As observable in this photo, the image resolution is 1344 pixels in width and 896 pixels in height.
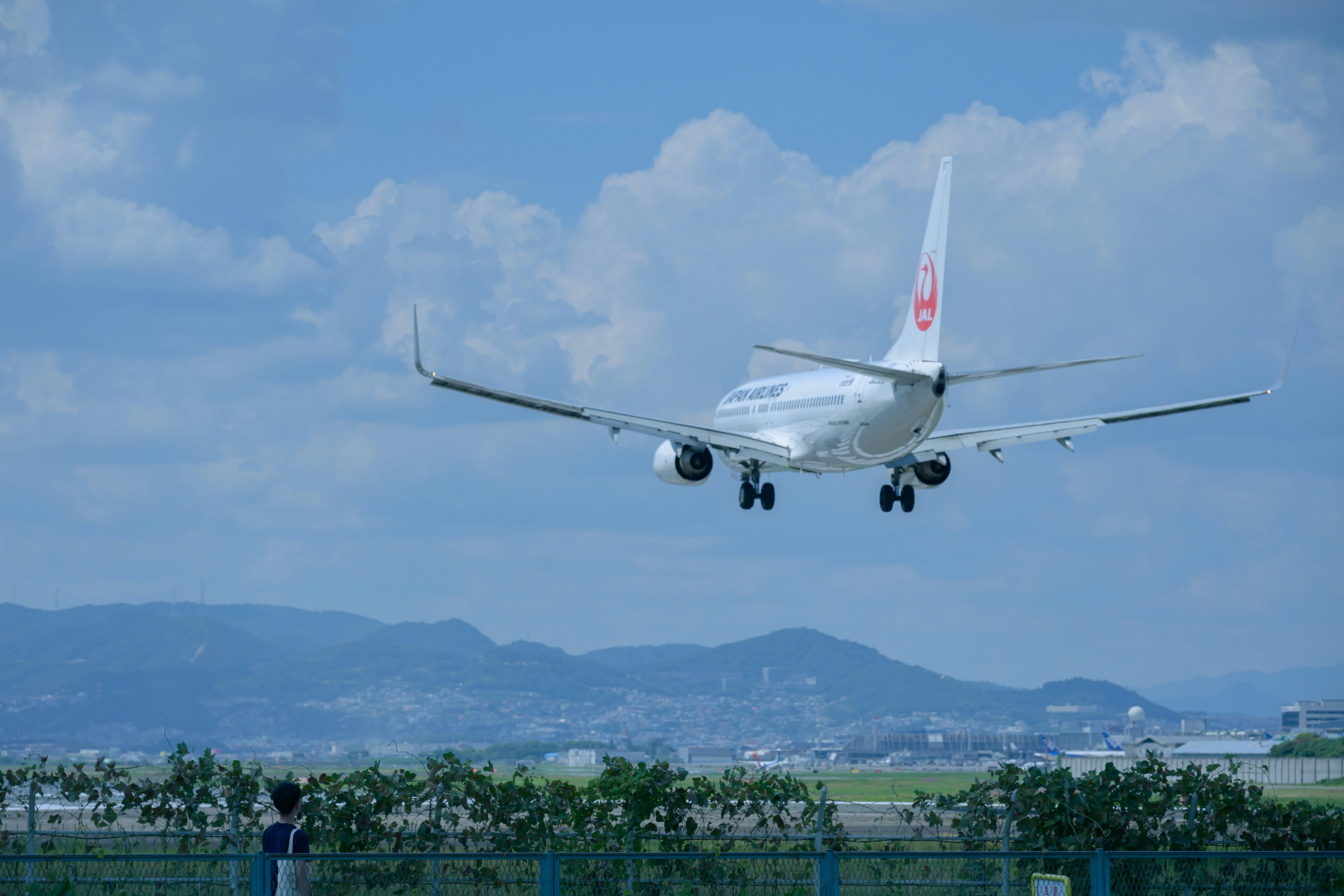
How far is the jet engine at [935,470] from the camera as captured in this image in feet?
174

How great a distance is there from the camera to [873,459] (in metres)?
50.5

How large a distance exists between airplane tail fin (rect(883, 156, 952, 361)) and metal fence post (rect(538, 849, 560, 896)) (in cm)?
3559

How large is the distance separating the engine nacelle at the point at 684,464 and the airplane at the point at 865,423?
0.04 metres

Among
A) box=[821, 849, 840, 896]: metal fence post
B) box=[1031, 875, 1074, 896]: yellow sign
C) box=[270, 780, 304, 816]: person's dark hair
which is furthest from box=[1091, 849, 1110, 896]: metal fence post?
box=[270, 780, 304, 816]: person's dark hair

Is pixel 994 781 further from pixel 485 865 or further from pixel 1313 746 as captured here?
pixel 1313 746

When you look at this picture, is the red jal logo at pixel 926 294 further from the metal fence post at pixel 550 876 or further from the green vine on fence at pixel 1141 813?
the metal fence post at pixel 550 876

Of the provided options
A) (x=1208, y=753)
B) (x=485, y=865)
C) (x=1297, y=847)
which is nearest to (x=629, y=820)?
(x=485, y=865)

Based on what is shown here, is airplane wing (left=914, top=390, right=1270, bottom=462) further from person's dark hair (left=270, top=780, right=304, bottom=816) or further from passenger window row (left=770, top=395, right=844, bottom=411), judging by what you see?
person's dark hair (left=270, top=780, right=304, bottom=816)

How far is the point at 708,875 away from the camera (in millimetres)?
19141

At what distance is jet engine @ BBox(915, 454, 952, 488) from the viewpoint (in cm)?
5300

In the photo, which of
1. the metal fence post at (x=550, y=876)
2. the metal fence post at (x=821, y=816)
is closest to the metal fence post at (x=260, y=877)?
the metal fence post at (x=550, y=876)

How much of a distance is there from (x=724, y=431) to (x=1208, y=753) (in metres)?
129

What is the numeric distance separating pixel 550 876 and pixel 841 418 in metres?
34.8

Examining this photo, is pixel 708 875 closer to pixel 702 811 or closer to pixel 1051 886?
pixel 702 811
